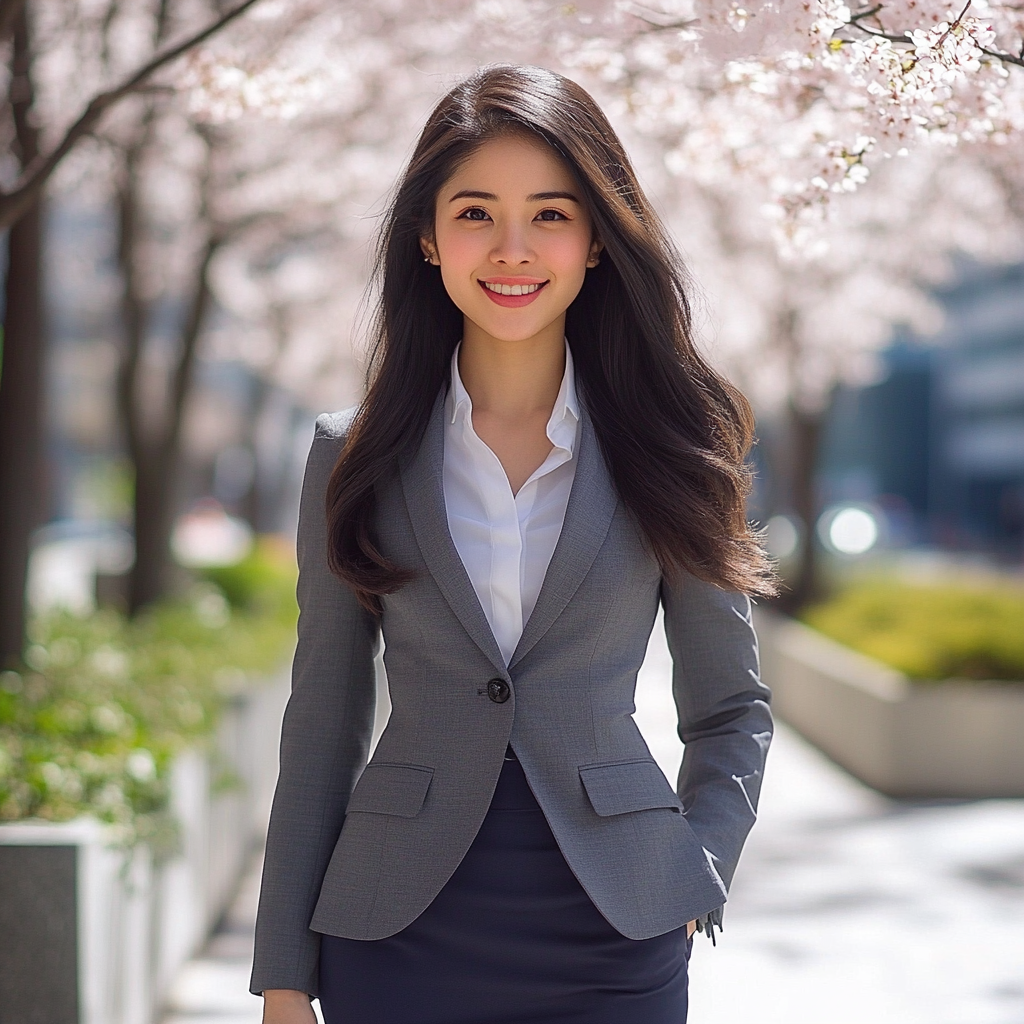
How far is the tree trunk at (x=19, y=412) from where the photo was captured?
5.77 m

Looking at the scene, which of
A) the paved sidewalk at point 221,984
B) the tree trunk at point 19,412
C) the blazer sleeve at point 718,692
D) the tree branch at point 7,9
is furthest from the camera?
the tree trunk at point 19,412

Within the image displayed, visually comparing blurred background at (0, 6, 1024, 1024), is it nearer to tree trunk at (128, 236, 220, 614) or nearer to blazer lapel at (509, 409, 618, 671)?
tree trunk at (128, 236, 220, 614)

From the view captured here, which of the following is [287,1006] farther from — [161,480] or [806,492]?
[806,492]

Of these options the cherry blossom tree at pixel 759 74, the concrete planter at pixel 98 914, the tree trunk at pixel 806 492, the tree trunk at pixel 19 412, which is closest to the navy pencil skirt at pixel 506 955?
the cherry blossom tree at pixel 759 74

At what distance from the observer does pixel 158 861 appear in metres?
4.25

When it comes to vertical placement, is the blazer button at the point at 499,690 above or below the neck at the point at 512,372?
below

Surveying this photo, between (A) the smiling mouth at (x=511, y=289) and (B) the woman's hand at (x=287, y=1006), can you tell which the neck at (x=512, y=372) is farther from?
(B) the woman's hand at (x=287, y=1006)

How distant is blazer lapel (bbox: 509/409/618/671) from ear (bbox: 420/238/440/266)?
0.38 m

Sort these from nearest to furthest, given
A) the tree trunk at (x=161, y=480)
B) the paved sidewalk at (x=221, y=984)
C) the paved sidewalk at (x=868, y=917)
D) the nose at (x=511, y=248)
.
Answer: the nose at (x=511, y=248) < the paved sidewalk at (x=221, y=984) < the paved sidewalk at (x=868, y=917) < the tree trunk at (x=161, y=480)

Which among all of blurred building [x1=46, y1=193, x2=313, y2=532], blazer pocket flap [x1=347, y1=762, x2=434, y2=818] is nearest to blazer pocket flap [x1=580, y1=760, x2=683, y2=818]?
blazer pocket flap [x1=347, y1=762, x2=434, y2=818]

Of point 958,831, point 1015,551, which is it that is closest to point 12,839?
point 958,831

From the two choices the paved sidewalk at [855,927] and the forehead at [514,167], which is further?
the paved sidewalk at [855,927]

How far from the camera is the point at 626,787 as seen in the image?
2.07m

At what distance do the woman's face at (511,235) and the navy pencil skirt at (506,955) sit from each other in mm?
741
